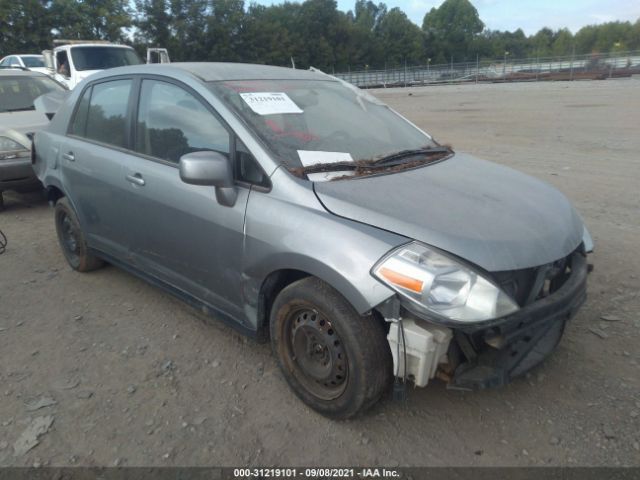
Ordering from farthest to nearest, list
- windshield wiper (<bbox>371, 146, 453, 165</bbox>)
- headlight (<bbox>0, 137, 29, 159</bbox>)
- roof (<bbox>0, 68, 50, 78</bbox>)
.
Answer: roof (<bbox>0, 68, 50, 78</bbox>) → headlight (<bbox>0, 137, 29, 159</bbox>) → windshield wiper (<bbox>371, 146, 453, 165</bbox>)

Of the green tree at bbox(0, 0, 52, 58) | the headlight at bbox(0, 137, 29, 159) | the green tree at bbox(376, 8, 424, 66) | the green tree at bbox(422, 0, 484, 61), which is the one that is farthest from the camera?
the green tree at bbox(422, 0, 484, 61)

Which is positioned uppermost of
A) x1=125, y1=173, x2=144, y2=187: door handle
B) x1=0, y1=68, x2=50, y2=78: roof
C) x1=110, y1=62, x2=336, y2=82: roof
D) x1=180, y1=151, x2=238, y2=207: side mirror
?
x1=0, y1=68, x2=50, y2=78: roof

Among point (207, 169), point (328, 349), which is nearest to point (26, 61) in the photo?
point (207, 169)

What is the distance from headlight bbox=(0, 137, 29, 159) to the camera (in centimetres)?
602

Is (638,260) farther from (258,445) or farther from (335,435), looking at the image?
(258,445)

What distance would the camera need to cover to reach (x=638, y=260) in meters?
4.26

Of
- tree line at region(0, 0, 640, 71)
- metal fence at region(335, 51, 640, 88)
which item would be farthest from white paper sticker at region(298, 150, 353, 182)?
metal fence at region(335, 51, 640, 88)

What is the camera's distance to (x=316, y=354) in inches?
101

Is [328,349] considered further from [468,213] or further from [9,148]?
[9,148]

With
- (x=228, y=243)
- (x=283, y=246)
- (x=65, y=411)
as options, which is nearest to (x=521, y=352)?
(x=283, y=246)

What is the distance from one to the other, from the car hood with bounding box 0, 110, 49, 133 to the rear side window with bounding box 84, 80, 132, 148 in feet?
9.86

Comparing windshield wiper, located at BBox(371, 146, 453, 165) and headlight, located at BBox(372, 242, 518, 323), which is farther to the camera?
windshield wiper, located at BBox(371, 146, 453, 165)

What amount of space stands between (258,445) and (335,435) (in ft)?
1.23

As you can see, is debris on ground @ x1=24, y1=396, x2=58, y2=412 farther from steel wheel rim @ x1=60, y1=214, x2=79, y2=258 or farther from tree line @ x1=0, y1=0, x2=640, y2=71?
tree line @ x1=0, y1=0, x2=640, y2=71
